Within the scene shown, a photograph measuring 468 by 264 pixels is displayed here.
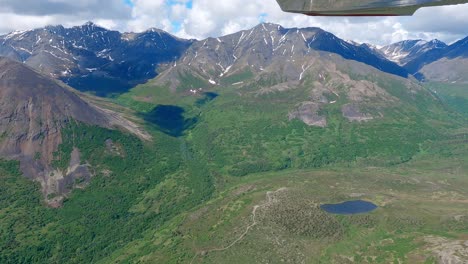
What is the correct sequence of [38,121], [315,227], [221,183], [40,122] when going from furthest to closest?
[40,122] < [38,121] < [221,183] < [315,227]

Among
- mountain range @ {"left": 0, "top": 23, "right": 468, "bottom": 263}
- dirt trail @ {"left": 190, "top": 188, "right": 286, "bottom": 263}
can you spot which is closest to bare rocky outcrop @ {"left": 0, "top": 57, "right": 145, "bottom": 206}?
mountain range @ {"left": 0, "top": 23, "right": 468, "bottom": 263}

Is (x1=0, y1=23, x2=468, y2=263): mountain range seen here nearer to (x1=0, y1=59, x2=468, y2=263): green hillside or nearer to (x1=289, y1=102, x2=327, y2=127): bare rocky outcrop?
Result: (x1=0, y1=59, x2=468, y2=263): green hillside

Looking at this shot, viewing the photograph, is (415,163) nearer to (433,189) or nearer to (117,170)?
(433,189)

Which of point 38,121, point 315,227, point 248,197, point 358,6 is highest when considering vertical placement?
point 358,6

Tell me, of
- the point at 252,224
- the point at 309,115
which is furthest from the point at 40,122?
the point at 309,115

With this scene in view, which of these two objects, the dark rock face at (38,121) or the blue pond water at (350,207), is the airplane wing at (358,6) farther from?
the dark rock face at (38,121)

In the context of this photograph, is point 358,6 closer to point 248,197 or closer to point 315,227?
point 315,227
